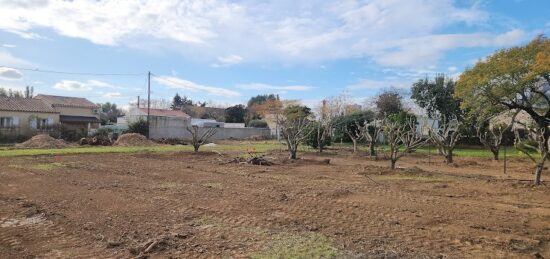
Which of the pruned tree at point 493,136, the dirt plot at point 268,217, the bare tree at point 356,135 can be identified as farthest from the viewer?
the bare tree at point 356,135

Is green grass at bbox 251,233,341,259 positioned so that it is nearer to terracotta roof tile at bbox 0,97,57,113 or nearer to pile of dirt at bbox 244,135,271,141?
terracotta roof tile at bbox 0,97,57,113

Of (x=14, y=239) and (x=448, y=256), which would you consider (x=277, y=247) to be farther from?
(x=14, y=239)

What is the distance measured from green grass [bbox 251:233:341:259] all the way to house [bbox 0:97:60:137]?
131 feet

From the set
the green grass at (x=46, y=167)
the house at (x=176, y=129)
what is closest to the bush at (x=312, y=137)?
the house at (x=176, y=129)

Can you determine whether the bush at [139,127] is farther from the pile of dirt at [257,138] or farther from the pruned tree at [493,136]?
the pruned tree at [493,136]

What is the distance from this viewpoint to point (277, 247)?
6133 millimetres

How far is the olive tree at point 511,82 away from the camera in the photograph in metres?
23.0

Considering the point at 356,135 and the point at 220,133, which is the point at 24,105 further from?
the point at 356,135

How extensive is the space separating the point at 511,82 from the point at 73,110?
44.8 m

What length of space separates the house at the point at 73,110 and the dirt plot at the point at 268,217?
37832 millimetres

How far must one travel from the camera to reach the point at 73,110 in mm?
51031

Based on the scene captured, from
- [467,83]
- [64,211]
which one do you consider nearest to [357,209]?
[64,211]

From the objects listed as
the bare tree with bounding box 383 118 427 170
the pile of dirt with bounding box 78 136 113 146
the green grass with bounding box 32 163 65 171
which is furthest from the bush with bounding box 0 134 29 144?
the bare tree with bounding box 383 118 427 170

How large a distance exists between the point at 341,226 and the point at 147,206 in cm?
410
